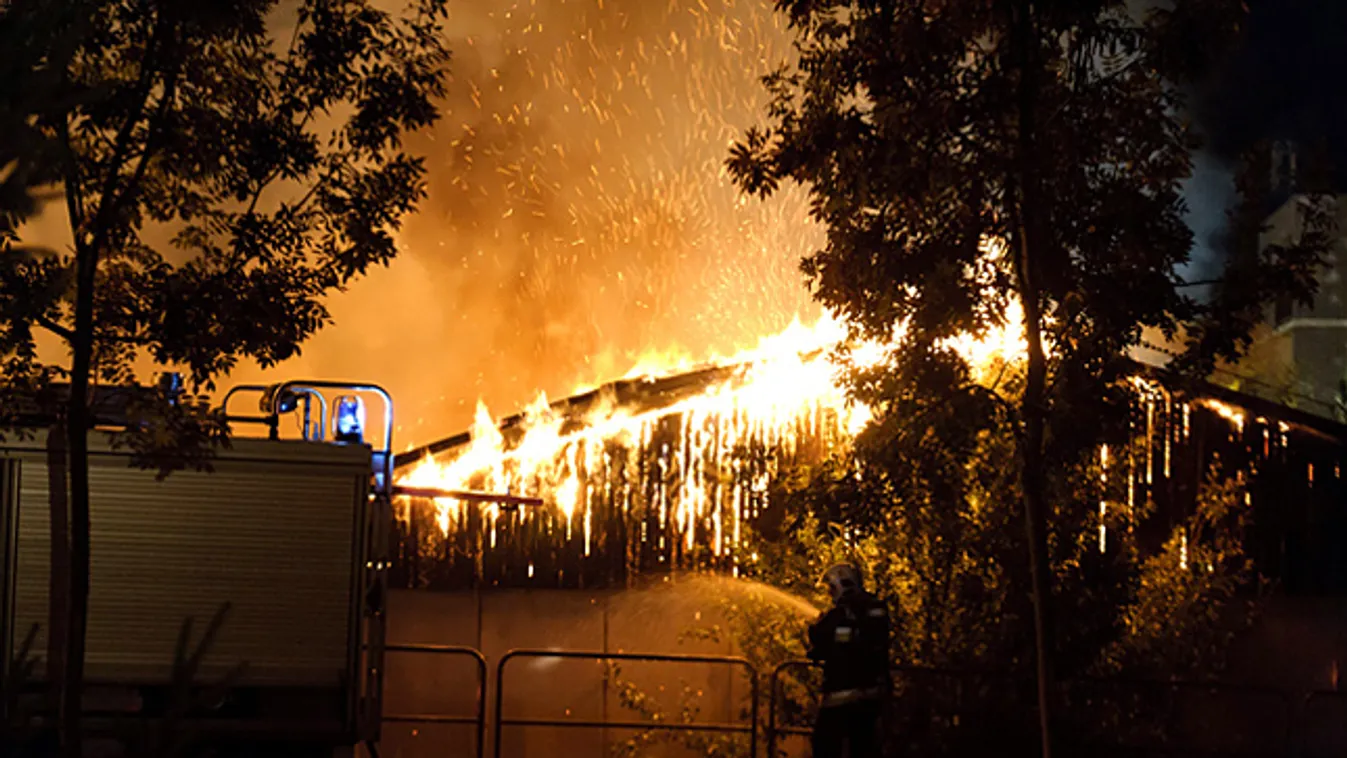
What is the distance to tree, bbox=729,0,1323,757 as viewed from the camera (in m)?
9.54

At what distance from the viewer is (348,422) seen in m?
9.69

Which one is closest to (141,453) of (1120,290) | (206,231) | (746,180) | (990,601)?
(206,231)

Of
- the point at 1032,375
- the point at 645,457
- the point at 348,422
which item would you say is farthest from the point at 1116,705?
the point at 348,422

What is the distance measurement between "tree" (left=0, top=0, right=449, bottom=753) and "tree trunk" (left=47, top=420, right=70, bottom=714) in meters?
0.12

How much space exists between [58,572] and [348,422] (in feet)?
7.31

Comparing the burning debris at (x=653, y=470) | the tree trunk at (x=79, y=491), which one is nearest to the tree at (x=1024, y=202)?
the tree trunk at (x=79, y=491)

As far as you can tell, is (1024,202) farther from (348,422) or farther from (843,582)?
(348,422)

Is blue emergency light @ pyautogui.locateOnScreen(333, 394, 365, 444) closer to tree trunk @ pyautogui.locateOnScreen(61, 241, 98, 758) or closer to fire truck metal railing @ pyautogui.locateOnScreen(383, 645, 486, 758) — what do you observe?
fire truck metal railing @ pyautogui.locateOnScreen(383, 645, 486, 758)

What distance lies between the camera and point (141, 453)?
7.97 metres

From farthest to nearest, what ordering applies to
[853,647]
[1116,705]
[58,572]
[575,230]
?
[575,230] < [1116,705] < [853,647] < [58,572]

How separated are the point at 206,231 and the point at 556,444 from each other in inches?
291

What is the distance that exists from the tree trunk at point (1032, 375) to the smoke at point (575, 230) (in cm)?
1149

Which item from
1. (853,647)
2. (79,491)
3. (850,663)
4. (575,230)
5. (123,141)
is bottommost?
(850,663)

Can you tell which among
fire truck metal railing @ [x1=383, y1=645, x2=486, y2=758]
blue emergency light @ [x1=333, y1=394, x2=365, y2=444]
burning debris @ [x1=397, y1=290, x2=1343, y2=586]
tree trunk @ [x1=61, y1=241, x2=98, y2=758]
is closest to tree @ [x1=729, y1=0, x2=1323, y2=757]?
blue emergency light @ [x1=333, y1=394, x2=365, y2=444]
